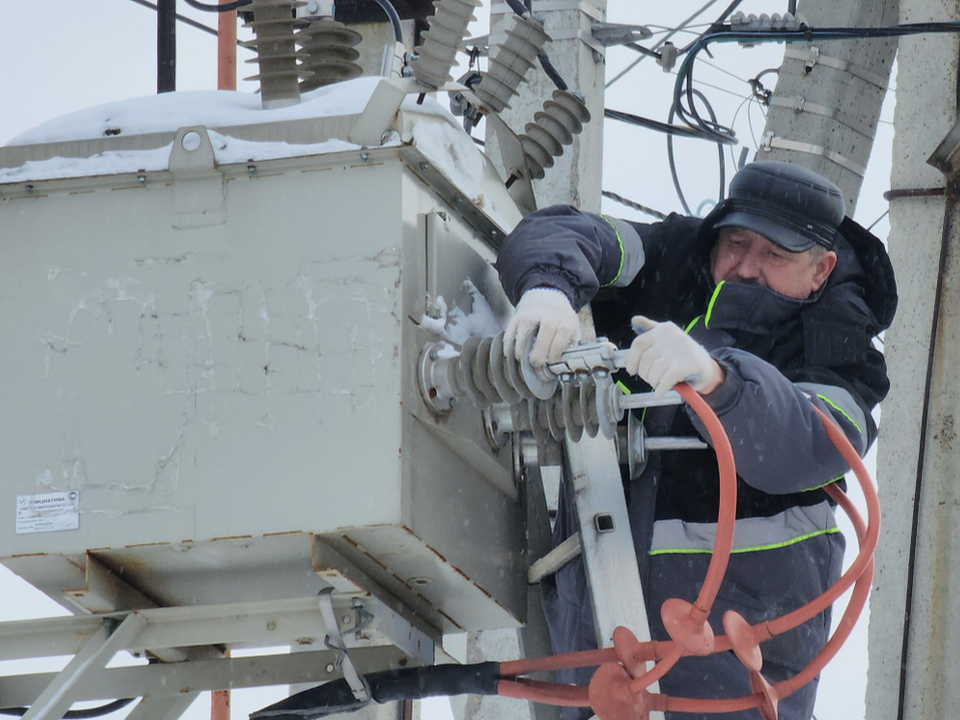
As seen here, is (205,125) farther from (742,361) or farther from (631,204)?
(631,204)

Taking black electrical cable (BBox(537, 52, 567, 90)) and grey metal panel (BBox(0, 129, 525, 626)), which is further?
black electrical cable (BBox(537, 52, 567, 90))

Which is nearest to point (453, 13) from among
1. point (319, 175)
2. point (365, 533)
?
point (319, 175)

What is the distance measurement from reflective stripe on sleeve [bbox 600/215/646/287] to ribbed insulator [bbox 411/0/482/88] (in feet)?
1.77

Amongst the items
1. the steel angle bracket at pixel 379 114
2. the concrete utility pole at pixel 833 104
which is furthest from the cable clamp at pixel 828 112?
the steel angle bracket at pixel 379 114

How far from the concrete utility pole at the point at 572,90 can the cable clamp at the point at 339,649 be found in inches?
59.6

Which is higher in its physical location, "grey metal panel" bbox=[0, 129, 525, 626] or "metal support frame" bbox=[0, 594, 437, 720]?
"grey metal panel" bbox=[0, 129, 525, 626]

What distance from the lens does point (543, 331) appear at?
193 centimetres

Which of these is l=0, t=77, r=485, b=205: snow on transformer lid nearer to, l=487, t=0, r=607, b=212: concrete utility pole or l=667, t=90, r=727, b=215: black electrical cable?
l=487, t=0, r=607, b=212: concrete utility pole

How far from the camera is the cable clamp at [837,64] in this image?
4066mm

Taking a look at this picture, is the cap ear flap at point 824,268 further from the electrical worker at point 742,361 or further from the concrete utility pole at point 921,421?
the concrete utility pole at point 921,421

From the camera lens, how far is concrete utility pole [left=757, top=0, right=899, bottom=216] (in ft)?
13.3

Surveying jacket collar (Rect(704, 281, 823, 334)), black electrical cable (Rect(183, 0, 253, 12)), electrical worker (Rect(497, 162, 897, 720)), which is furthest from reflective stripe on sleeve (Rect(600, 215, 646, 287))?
black electrical cable (Rect(183, 0, 253, 12))

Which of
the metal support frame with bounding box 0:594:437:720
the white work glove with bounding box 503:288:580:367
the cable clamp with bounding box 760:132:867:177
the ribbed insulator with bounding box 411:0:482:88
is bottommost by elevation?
the metal support frame with bounding box 0:594:437:720

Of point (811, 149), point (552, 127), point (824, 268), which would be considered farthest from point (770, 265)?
point (811, 149)
